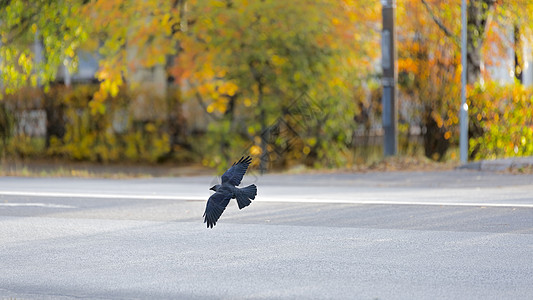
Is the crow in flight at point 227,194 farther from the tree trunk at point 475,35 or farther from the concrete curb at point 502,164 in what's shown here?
the tree trunk at point 475,35

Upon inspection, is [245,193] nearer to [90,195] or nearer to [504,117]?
[90,195]

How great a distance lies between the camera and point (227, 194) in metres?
7.38

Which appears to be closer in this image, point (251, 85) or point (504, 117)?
point (504, 117)

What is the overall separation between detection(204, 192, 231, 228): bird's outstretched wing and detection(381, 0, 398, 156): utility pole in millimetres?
9812

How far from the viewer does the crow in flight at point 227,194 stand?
7.27 meters

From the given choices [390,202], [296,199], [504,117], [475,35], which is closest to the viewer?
[390,202]

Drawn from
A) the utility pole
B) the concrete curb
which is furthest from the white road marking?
the utility pole

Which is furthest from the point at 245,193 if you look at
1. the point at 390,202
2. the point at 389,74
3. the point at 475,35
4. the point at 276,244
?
the point at 475,35

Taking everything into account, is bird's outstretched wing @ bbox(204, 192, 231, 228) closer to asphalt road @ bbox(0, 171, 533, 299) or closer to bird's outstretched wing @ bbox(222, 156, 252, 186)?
bird's outstretched wing @ bbox(222, 156, 252, 186)

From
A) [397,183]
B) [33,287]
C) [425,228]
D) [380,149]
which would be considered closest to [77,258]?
[33,287]

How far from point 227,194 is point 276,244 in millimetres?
994

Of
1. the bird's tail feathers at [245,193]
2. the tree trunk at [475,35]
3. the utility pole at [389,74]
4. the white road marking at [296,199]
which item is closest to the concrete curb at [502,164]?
the utility pole at [389,74]

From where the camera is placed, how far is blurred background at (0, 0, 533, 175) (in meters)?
17.9

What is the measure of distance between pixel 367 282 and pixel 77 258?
2.55 m
